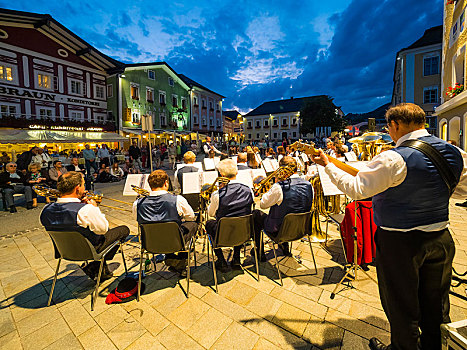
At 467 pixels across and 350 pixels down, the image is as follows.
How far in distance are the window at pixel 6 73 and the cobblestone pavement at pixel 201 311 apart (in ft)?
70.8

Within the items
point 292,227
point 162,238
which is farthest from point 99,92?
point 292,227

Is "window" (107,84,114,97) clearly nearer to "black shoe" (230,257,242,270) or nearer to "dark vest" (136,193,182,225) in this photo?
"dark vest" (136,193,182,225)

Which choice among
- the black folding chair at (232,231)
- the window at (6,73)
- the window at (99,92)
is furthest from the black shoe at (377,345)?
the window at (99,92)

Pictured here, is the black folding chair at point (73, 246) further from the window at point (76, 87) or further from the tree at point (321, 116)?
the tree at point (321, 116)

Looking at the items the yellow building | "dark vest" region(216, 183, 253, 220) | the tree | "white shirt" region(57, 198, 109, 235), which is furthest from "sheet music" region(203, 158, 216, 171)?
the tree

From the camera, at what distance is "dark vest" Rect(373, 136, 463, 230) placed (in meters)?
1.48

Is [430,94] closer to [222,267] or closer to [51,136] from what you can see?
[222,267]

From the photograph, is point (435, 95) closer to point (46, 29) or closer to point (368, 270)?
point (368, 270)

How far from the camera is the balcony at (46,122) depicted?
16.9 meters

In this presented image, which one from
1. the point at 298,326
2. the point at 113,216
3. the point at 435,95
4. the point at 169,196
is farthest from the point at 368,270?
the point at 435,95

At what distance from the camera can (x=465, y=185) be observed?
176 centimetres

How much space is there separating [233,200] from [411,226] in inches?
77.6

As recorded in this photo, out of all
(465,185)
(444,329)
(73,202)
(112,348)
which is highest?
(465,185)

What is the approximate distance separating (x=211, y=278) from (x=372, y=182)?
2580 millimetres
